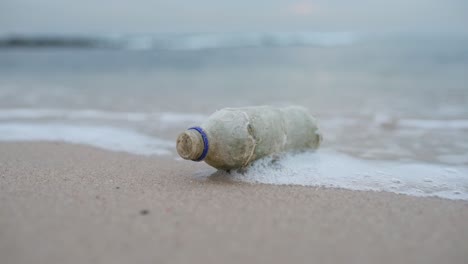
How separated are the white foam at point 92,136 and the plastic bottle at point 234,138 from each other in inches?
46.6

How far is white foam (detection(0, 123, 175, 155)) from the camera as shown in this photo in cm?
428

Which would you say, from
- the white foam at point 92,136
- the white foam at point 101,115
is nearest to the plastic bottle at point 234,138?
the white foam at point 92,136

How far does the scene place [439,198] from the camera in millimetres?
2754

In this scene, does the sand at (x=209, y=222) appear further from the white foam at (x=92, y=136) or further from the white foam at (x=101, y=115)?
the white foam at (x=101, y=115)

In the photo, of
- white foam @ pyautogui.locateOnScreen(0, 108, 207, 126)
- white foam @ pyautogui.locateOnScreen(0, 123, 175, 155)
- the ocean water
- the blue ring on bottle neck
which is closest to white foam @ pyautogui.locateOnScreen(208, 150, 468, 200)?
the ocean water

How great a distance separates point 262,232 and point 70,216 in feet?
3.06

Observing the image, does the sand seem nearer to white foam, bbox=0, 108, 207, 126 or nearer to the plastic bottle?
the plastic bottle

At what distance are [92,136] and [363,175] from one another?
281 cm

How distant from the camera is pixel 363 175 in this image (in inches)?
128

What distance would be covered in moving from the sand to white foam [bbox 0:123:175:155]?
1115 millimetres

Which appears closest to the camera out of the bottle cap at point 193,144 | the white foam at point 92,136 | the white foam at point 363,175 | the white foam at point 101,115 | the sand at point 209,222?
the sand at point 209,222

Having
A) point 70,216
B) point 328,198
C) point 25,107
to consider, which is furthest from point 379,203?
point 25,107

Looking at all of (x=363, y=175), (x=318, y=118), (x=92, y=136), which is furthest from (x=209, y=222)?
(x=318, y=118)

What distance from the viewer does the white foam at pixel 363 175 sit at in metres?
2.97
